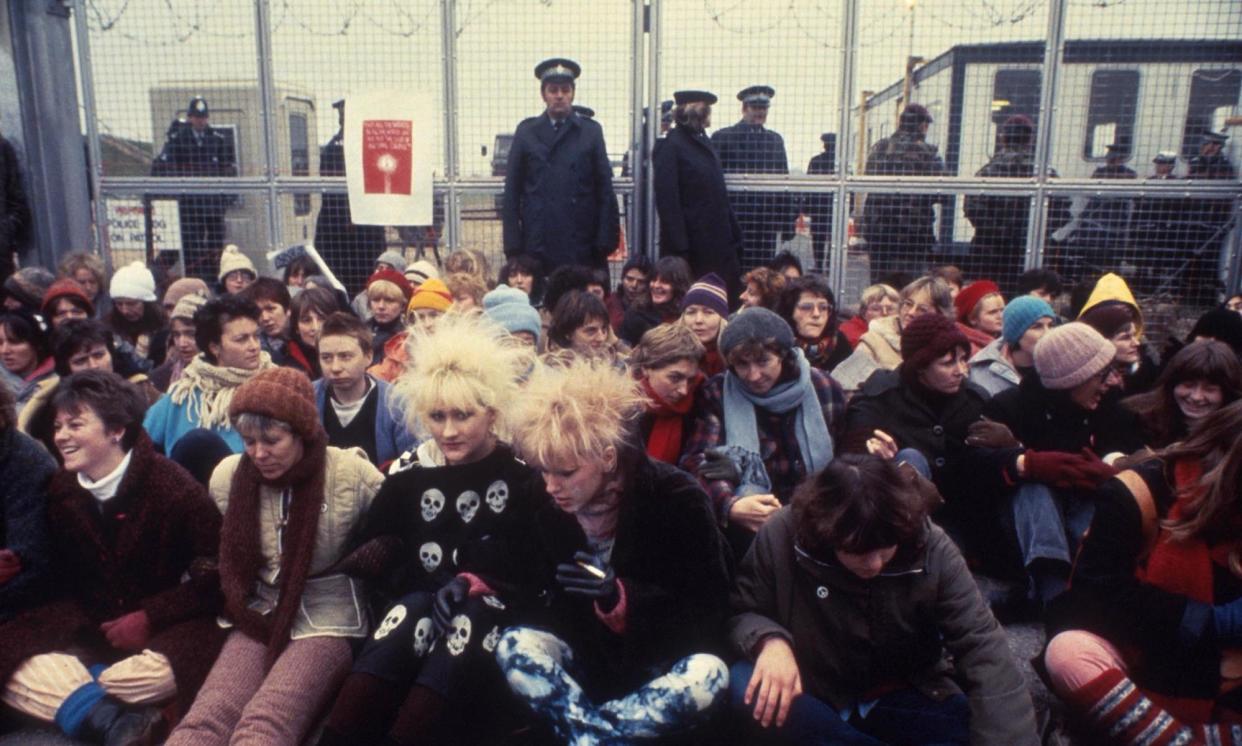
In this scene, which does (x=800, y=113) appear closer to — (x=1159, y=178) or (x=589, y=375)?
(x=1159, y=178)

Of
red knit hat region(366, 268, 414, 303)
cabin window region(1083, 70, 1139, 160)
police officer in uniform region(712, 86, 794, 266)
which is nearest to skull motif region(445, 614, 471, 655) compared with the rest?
red knit hat region(366, 268, 414, 303)

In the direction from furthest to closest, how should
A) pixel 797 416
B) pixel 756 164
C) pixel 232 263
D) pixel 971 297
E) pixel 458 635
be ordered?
pixel 756 164, pixel 232 263, pixel 971 297, pixel 797 416, pixel 458 635

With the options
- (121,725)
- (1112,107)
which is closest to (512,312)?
(121,725)

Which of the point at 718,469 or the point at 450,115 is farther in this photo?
the point at 450,115

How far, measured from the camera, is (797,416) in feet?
12.3

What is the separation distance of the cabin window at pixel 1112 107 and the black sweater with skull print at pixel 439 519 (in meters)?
5.67

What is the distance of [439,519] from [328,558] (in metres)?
0.44

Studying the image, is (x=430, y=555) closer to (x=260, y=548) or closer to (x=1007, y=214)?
(x=260, y=548)

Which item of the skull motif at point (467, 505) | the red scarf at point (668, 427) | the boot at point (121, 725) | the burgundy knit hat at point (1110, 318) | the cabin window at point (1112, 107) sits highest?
the cabin window at point (1112, 107)

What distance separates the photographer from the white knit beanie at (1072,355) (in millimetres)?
3785

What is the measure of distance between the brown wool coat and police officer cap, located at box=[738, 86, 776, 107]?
4.78 m

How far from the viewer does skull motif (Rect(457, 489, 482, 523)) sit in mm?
3186

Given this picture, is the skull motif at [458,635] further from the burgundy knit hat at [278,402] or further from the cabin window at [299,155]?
the cabin window at [299,155]

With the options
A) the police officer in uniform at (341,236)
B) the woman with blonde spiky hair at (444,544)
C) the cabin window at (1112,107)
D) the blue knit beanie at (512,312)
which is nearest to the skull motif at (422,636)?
the woman with blonde spiky hair at (444,544)
